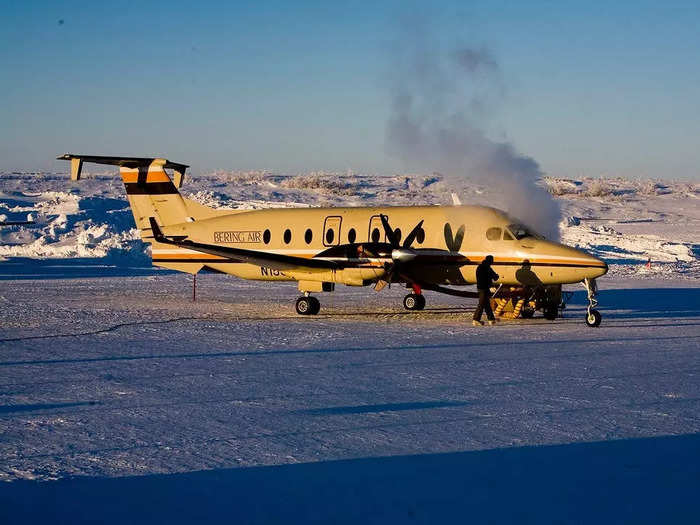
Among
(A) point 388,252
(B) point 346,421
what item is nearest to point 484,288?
(A) point 388,252

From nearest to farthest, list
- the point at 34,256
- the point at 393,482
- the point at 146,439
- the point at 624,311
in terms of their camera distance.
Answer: the point at 393,482 → the point at 146,439 → the point at 624,311 → the point at 34,256

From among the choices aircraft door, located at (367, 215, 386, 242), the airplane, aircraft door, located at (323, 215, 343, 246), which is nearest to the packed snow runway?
the airplane

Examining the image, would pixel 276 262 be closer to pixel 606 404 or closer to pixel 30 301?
pixel 30 301

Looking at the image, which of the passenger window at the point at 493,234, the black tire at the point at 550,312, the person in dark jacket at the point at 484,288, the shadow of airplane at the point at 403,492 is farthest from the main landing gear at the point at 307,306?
the shadow of airplane at the point at 403,492

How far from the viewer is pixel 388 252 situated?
71.2 ft

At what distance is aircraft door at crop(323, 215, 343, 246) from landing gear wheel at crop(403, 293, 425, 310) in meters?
2.55

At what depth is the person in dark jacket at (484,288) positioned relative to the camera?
20281mm

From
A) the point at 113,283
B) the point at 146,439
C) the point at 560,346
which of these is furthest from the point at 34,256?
the point at 146,439

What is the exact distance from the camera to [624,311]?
23547 millimetres

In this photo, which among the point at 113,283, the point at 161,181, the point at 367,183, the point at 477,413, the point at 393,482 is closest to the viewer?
the point at 393,482

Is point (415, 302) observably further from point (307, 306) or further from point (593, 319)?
point (593, 319)

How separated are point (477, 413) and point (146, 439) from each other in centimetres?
404

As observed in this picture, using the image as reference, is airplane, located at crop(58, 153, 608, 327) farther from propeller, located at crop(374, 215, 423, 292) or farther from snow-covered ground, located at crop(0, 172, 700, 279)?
snow-covered ground, located at crop(0, 172, 700, 279)

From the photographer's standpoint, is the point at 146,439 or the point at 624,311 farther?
the point at 624,311
